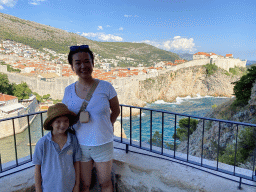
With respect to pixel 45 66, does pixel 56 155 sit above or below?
below

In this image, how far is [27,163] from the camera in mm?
1968

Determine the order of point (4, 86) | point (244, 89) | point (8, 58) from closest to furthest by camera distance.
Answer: point (244, 89)
point (4, 86)
point (8, 58)

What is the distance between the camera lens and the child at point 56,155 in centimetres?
120

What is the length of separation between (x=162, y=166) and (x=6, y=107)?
78.5 ft

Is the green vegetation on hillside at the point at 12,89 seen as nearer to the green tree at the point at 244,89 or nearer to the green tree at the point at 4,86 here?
the green tree at the point at 4,86

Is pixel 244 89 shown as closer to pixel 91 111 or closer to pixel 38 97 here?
pixel 91 111

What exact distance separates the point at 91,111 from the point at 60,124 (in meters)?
0.22

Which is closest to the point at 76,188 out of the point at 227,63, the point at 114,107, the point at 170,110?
the point at 114,107

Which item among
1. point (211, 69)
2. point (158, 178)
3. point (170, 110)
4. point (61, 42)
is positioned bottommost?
point (170, 110)

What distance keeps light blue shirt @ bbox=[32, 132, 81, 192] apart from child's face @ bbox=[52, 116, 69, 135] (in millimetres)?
56

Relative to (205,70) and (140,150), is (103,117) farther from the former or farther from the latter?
(205,70)

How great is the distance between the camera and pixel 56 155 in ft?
4.04

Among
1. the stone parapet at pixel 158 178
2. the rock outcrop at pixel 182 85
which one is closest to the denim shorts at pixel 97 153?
the stone parapet at pixel 158 178

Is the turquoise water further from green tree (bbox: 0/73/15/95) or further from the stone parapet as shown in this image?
the stone parapet
